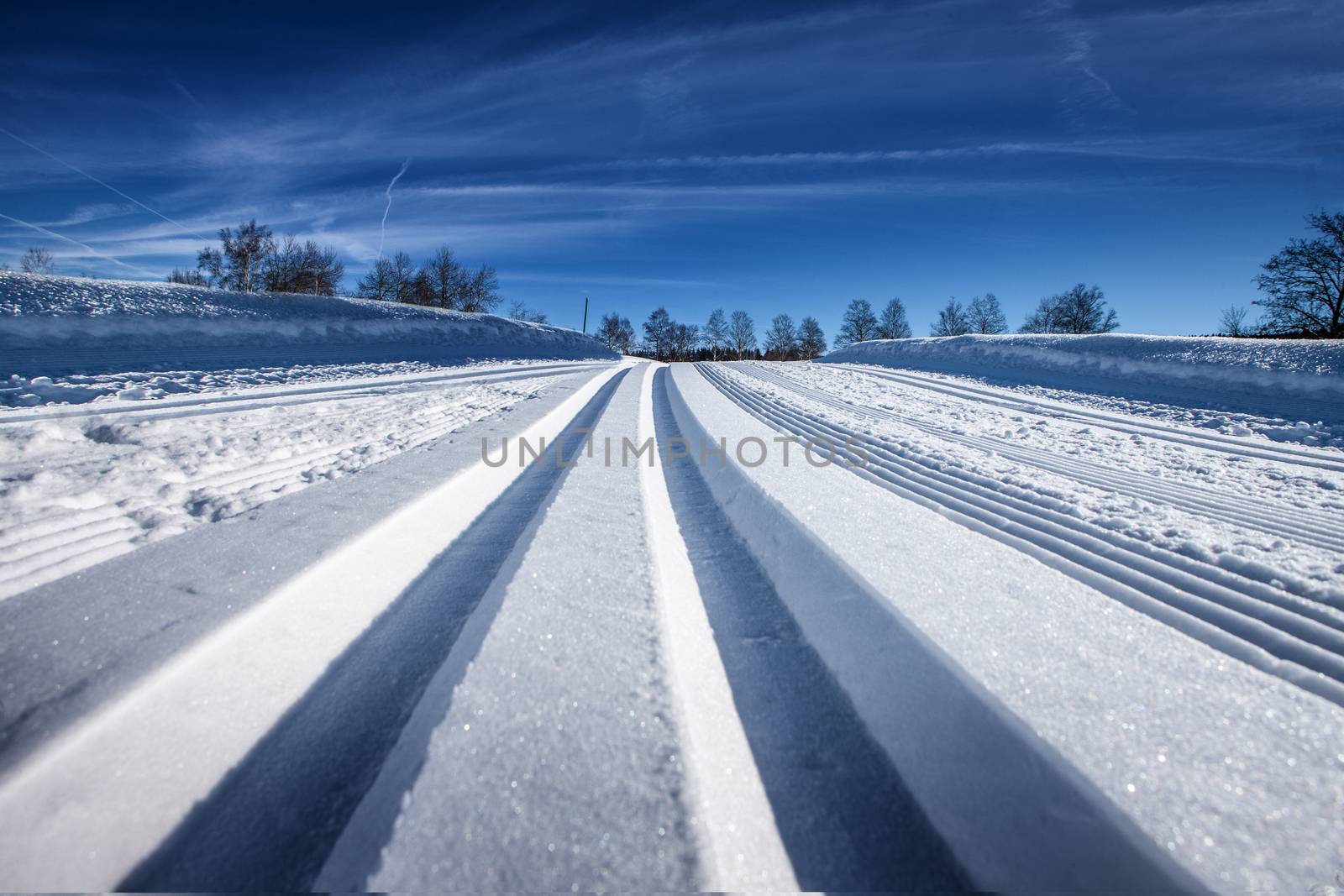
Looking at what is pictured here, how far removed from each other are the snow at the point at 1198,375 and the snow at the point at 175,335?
11.2 metres

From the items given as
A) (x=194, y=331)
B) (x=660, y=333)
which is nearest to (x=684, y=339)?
(x=660, y=333)

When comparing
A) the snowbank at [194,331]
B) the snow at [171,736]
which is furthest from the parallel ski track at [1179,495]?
the snowbank at [194,331]

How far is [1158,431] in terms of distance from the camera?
471 centimetres

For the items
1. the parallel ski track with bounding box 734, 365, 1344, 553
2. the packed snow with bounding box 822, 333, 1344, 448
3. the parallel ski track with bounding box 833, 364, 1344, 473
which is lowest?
the parallel ski track with bounding box 734, 365, 1344, 553

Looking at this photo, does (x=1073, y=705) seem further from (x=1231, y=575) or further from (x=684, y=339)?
(x=684, y=339)

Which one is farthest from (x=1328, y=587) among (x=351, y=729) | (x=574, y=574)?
(x=351, y=729)

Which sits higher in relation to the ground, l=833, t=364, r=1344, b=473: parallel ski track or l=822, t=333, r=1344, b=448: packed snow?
l=822, t=333, r=1344, b=448: packed snow

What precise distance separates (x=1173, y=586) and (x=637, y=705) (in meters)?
1.71

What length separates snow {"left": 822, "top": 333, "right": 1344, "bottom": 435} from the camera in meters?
5.57

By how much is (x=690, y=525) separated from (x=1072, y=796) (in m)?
1.57

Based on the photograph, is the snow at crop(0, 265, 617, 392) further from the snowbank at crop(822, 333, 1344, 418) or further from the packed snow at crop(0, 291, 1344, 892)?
the snowbank at crop(822, 333, 1344, 418)

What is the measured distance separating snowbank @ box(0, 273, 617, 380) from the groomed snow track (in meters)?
6.92

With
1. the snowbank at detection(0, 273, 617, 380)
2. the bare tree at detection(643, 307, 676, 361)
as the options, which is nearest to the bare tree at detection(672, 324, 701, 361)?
the bare tree at detection(643, 307, 676, 361)

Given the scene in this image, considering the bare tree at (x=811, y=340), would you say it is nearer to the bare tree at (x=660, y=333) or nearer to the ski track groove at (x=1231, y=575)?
the bare tree at (x=660, y=333)
